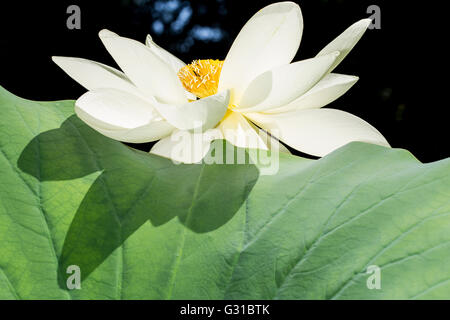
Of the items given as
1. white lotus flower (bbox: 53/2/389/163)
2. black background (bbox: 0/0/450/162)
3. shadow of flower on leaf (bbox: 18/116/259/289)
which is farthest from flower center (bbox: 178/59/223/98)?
black background (bbox: 0/0/450/162)

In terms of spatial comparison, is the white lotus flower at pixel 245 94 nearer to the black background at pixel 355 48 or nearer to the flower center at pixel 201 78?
the flower center at pixel 201 78

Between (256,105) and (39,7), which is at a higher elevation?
(39,7)

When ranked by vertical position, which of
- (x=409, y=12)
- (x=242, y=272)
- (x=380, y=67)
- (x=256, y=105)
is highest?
(x=409, y=12)

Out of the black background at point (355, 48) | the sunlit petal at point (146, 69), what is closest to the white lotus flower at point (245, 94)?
the sunlit petal at point (146, 69)

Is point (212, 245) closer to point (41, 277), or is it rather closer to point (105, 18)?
point (41, 277)

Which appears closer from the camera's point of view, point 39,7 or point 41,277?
point 41,277

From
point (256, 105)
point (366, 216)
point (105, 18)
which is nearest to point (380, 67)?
point (105, 18)
